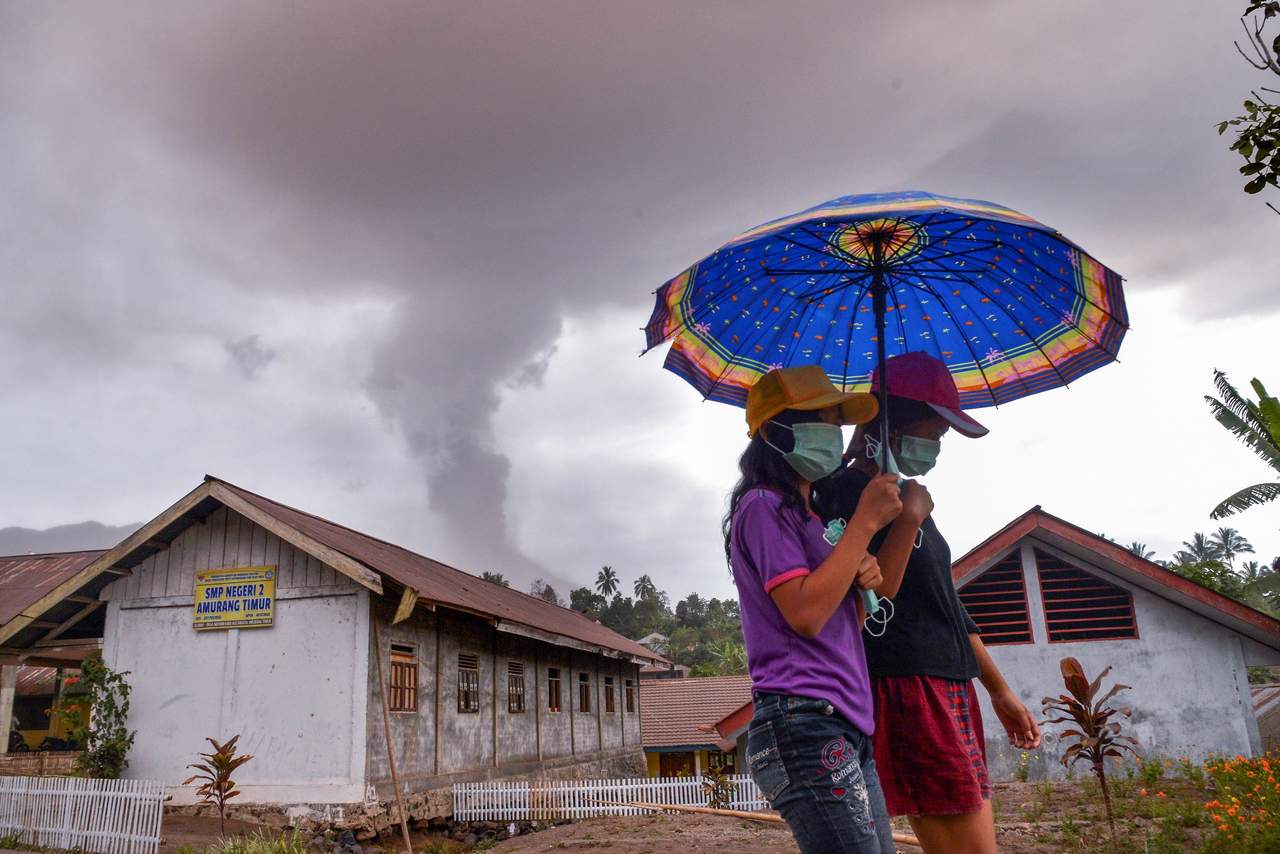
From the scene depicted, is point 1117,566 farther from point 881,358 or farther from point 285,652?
point 881,358

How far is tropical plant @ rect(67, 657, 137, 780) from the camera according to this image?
12906mm

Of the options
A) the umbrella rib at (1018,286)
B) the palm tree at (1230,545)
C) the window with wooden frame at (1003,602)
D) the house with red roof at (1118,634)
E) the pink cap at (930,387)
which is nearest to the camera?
the pink cap at (930,387)

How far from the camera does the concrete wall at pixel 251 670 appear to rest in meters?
12.2

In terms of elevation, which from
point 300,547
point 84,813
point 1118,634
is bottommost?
point 84,813

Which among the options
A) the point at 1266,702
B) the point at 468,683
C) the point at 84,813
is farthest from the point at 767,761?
the point at 1266,702

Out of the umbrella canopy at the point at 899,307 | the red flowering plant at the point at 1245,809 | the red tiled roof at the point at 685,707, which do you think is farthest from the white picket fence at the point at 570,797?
the umbrella canopy at the point at 899,307

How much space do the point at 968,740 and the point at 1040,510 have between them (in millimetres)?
12781

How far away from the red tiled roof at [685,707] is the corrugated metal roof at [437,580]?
362 cm

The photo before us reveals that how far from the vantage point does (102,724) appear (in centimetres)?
1317

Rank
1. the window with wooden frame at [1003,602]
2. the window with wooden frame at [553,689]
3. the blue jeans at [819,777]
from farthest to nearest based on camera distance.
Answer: the window with wooden frame at [553,689]
the window with wooden frame at [1003,602]
the blue jeans at [819,777]

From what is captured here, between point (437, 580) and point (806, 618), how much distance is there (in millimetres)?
14463

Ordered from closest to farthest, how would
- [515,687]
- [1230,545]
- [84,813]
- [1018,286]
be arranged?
[1018,286] < [84,813] < [515,687] < [1230,545]

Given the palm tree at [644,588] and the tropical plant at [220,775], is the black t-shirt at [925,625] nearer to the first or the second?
the tropical plant at [220,775]

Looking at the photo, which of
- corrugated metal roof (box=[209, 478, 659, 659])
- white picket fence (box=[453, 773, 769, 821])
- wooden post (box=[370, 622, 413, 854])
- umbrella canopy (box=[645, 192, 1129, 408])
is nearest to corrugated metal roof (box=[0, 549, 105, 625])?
corrugated metal roof (box=[209, 478, 659, 659])
